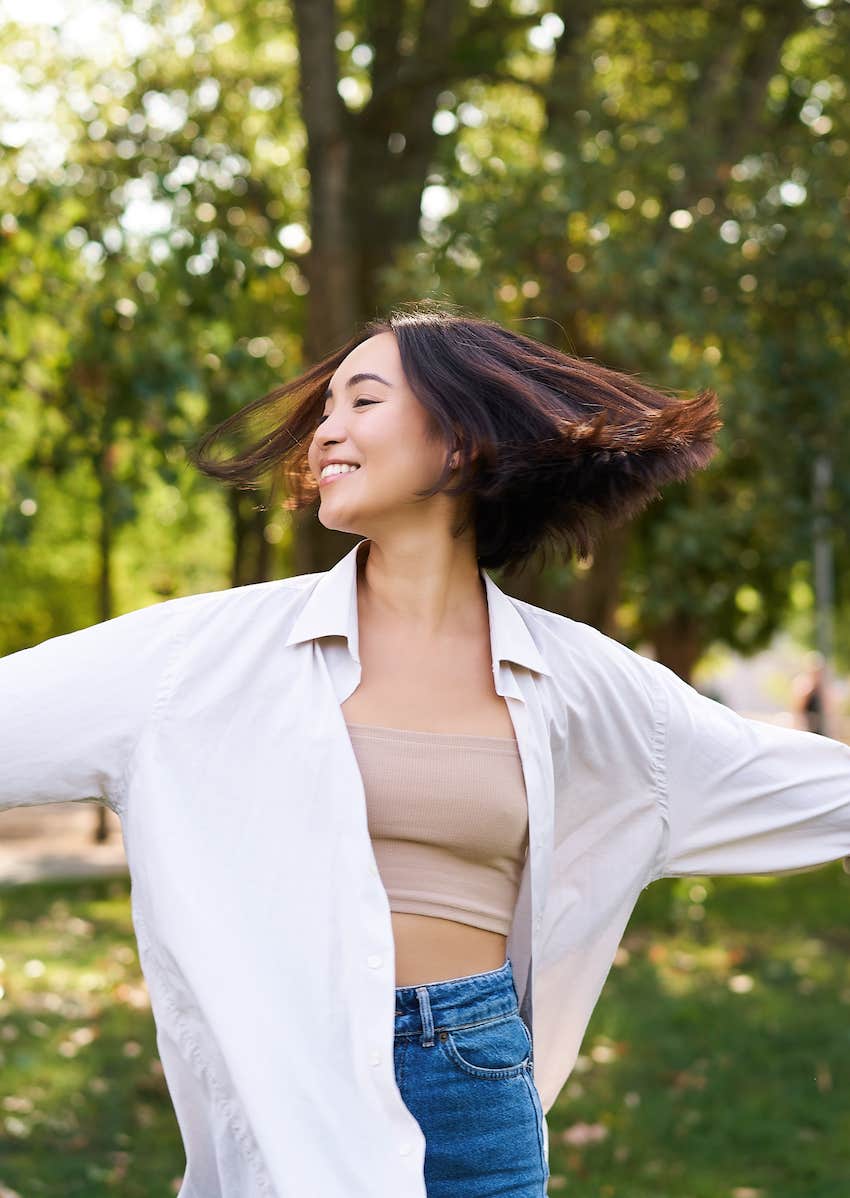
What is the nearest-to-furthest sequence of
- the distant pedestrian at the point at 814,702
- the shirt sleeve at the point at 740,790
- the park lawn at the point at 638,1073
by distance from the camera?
1. the shirt sleeve at the point at 740,790
2. the park lawn at the point at 638,1073
3. the distant pedestrian at the point at 814,702

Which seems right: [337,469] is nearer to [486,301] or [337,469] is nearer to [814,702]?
[486,301]

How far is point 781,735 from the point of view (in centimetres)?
307

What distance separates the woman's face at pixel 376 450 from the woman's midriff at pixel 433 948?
71 cm

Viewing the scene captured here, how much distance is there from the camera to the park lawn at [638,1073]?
5.54 m

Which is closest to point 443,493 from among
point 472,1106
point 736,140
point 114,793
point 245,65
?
point 114,793

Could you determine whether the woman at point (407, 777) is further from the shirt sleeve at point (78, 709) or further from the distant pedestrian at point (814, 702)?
the distant pedestrian at point (814, 702)

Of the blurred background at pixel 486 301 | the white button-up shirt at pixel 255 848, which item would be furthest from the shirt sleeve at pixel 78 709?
the blurred background at pixel 486 301

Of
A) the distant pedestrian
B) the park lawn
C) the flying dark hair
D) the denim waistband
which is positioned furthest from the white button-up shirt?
the distant pedestrian

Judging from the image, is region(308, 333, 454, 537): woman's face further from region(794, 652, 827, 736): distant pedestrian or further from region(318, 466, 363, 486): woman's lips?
region(794, 652, 827, 736): distant pedestrian

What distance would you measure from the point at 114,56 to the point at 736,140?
584cm

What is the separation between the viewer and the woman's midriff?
8.54ft

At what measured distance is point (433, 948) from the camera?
2629 millimetres

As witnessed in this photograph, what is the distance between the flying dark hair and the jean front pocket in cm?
91

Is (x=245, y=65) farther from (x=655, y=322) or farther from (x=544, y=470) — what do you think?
(x=544, y=470)
